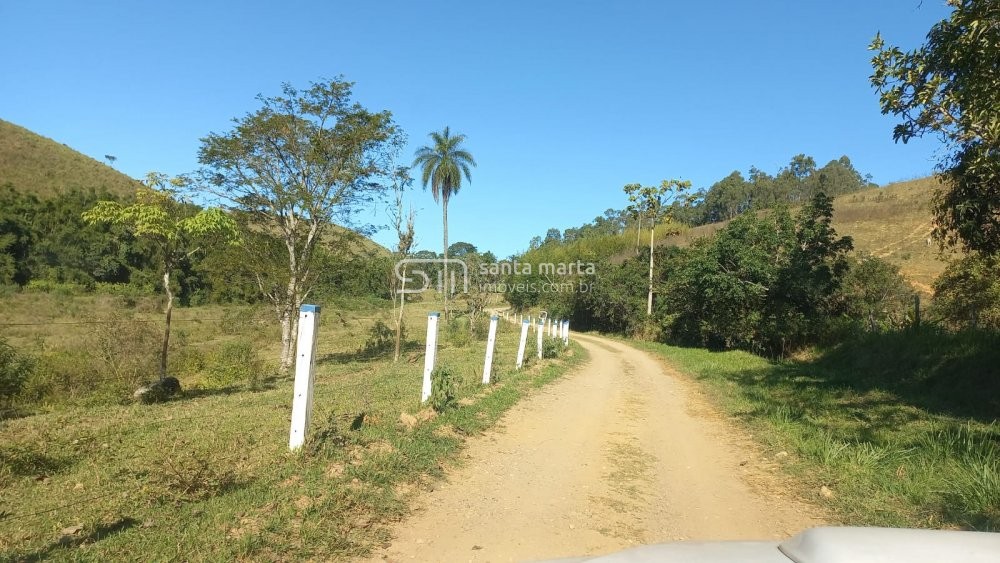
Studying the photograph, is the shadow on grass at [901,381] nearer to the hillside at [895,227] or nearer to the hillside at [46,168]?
the hillside at [895,227]

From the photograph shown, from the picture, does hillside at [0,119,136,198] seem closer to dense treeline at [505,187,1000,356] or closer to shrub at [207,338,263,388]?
shrub at [207,338,263,388]

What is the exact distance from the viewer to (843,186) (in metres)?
88.7

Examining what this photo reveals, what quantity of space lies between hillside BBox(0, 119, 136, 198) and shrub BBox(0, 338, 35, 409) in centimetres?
5054

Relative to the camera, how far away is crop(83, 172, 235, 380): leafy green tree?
10.8 meters

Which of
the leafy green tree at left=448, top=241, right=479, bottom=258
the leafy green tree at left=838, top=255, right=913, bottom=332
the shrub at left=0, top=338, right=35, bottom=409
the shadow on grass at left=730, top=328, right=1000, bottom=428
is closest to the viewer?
the shadow on grass at left=730, top=328, right=1000, bottom=428

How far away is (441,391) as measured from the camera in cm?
757

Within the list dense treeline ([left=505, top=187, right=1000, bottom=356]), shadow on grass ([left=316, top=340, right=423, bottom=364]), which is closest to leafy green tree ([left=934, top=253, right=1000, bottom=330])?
dense treeline ([left=505, top=187, right=1000, bottom=356])

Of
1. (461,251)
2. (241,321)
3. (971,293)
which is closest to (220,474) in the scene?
(241,321)

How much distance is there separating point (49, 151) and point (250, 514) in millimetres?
74677

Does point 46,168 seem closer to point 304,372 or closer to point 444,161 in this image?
point 444,161

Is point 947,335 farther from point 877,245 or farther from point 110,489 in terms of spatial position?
point 877,245

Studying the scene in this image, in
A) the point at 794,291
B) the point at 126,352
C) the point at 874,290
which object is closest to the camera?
the point at 126,352

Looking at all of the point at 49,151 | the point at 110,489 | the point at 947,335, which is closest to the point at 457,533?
the point at 110,489

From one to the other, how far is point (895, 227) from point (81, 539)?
65.1 metres
